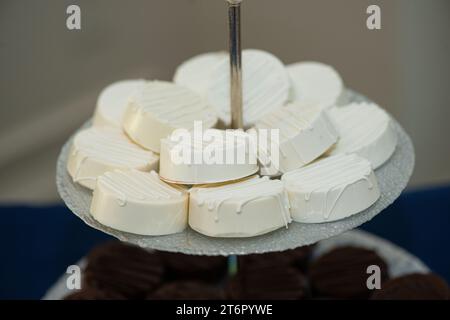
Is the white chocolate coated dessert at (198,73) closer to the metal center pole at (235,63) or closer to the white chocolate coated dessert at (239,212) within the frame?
the metal center pole at (235,63)

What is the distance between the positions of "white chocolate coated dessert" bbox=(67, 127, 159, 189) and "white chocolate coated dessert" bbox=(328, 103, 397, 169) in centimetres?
26

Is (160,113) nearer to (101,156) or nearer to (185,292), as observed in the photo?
(101,156)

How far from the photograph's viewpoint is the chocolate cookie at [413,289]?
111 cm

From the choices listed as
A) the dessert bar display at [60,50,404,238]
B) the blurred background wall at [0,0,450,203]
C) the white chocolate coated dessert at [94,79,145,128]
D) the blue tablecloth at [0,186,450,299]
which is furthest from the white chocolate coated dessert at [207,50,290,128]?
the blue tablecloth at [0,186,450,299]

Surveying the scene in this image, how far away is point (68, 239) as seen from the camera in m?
1.58

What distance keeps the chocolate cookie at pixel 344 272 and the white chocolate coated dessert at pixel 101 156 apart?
458 millimetres

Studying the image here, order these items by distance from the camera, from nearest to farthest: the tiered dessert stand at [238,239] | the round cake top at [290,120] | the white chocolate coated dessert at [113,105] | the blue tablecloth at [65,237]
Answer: the tiered dessert stand at [238,239] < the round cake top at [290,120] < the white chocolate coated dessert at [113,105] < the blue tablecloth at [65,237]

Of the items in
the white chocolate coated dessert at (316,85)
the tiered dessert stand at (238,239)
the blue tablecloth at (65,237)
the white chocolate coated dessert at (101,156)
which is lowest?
the blue tablecloth at (65,237)

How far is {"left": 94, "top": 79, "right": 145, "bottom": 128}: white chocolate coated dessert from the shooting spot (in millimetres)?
1052

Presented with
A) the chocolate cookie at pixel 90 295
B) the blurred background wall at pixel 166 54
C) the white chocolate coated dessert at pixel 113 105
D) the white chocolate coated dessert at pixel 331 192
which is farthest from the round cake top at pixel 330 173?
the blurred background wall at pixel 166 54

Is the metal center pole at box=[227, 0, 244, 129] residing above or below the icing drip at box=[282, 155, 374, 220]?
above

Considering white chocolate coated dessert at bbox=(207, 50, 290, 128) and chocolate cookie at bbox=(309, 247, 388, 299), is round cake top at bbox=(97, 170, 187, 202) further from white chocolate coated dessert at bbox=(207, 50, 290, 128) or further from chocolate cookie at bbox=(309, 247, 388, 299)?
chocolate cookie at bbox=(309, 247, 388, 299)

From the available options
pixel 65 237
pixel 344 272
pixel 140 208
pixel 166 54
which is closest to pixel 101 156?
pixel 140 208
